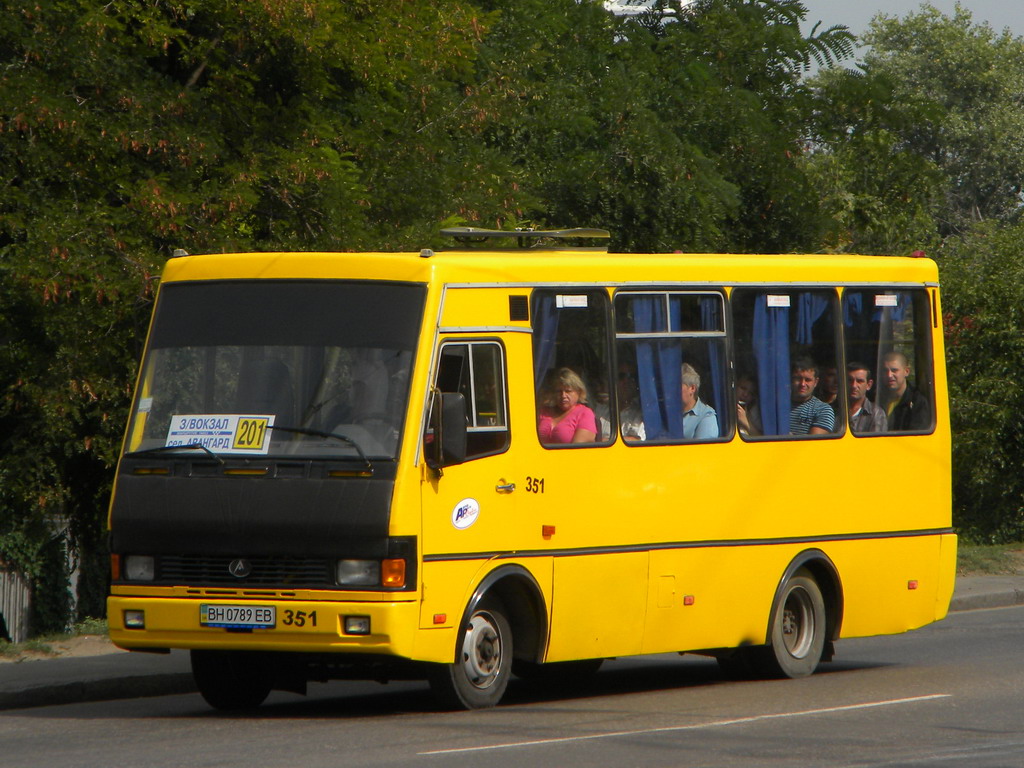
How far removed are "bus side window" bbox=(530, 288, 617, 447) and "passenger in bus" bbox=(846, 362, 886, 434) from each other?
2472 millimetres

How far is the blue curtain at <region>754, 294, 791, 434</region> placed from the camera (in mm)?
12664

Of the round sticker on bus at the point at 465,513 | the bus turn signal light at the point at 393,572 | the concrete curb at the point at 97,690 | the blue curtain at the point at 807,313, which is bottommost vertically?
the concrete curb at the point at 97,690

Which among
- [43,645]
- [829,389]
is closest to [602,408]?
[829,389]

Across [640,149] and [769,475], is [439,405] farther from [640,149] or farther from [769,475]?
[640,149]

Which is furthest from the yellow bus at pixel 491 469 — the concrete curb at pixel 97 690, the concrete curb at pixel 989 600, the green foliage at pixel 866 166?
the green foliage at pixel 866 166

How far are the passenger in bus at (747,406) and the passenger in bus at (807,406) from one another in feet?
1.24

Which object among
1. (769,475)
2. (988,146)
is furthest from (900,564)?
(988,146)

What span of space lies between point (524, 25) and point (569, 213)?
9.23 feet

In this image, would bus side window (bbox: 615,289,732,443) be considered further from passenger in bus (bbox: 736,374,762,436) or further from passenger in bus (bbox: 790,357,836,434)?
passenger in bus (bbox: 790,357,836,434)

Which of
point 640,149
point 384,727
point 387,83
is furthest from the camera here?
point 640,149

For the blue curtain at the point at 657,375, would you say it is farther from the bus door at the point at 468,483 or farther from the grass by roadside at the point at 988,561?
the grass by roadside at the point at 988,561

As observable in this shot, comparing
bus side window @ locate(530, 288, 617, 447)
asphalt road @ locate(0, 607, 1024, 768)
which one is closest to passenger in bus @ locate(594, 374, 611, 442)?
bus side window @ locate(530, 288, 617, 447)

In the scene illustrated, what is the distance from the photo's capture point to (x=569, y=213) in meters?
23.3

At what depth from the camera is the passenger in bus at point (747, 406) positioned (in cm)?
1246
